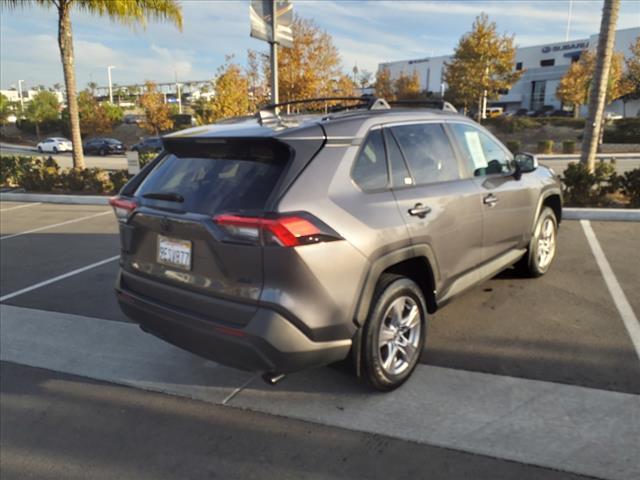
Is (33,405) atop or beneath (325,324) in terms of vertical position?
beneath

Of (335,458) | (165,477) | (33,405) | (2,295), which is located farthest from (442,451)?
(2,295)

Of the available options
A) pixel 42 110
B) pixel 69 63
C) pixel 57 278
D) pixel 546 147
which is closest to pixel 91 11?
pixel 69 63

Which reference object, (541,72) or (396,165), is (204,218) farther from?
(541,72)

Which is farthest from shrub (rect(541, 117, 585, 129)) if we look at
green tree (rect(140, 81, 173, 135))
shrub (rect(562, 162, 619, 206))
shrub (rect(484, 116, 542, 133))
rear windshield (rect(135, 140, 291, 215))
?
rear windshield (rect(135, 140, 291, 215))

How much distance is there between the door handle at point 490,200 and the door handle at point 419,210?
2.80 ft

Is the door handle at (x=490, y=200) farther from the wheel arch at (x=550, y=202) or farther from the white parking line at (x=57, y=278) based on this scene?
the white parking line at (x=57, y=278)

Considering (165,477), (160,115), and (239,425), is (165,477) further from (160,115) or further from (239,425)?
(160,115)

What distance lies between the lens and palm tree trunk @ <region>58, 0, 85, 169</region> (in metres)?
12.7

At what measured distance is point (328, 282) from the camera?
262 centimetres

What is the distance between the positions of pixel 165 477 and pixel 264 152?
1.80m

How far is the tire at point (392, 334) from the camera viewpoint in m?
2.93

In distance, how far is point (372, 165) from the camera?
3055 mm

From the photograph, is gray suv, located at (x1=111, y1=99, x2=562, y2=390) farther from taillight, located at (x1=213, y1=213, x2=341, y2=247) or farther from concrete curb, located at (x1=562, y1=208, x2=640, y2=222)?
concrete curb, located at (x1=562, y1=208, x2=640, y2=222)

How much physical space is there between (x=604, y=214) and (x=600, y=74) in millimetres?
2879
